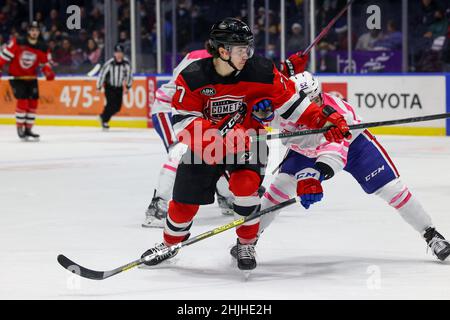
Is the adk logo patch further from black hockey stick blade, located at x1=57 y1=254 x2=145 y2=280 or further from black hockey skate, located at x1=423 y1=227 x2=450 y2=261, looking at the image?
black hockey skate, located at x1=423 y1=227 x2=450 y2=261

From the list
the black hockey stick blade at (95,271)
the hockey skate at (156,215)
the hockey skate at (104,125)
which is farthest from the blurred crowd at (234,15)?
the black hockey stick blade at (95,271)

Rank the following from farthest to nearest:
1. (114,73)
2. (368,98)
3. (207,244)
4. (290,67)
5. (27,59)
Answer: (114,73)
(27,59)
(368,98)
(290,67)
(207,244)

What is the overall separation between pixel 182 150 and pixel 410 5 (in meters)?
7.96

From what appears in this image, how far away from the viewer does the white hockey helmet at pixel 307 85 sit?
4375 millimetres

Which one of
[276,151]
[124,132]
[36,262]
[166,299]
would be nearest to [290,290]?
[166,299]

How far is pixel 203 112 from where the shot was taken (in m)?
4.18

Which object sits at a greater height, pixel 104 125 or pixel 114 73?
pixel 114 73

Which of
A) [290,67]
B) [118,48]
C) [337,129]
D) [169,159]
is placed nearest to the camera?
[337,129]

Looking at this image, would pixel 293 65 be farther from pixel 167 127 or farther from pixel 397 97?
pixel 397 97

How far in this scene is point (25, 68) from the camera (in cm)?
1227

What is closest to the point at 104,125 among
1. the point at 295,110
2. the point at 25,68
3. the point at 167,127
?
A: the point at 25,68

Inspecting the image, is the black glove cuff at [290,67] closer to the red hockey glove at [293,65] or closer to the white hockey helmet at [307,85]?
the red hockey glove at [293,65]

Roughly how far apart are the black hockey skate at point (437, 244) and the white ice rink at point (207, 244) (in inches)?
2.2

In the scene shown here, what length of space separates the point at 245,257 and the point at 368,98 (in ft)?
26.0
